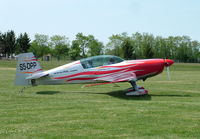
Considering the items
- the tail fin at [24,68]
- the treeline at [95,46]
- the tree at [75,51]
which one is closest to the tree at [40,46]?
the treeline at [95,46]

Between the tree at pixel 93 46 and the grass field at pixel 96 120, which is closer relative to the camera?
the grass field at pixel 96 120

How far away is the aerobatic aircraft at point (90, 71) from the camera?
12.6 metres

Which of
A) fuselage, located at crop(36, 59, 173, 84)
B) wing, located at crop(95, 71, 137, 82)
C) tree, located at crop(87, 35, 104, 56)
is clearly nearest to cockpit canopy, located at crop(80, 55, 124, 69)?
fuselage, located at crop(36, 59, 173, 84)

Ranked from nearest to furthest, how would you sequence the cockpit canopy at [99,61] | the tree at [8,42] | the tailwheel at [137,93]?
the tailwheel at [137,93]
the cockpit canopy at [99,61]
the tree at [8,42]

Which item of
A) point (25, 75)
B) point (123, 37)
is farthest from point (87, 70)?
point (123, 37)

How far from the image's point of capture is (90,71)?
13070 millimetres

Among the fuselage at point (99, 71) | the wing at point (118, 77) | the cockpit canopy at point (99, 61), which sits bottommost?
the wing at point (118, 77)

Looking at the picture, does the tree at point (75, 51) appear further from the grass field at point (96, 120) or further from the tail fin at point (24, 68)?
the grass field at point (96, 120)

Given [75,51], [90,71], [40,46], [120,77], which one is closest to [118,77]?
[120,77]

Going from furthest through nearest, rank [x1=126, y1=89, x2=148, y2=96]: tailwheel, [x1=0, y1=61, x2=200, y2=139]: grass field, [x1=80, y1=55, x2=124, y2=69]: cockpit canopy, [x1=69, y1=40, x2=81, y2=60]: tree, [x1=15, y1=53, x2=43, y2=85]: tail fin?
[x1=69, y1=40, x2=81, y2=60]: tree → [x1=80, y1=55, x2=124, y2=69]: cockpit canopy → [x1=15, y1=53, x2=43, y2=85]: tail fin → [x1=126, y1=89, x2=148, y2=96]: tailwheel → [x1=0, y1=61, x2=200, y2=139]: grass field

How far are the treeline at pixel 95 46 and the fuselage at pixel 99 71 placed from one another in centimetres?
7473

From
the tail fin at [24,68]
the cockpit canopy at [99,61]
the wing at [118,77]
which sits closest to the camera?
the wing at [118,77]

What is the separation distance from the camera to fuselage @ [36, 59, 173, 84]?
505 inches

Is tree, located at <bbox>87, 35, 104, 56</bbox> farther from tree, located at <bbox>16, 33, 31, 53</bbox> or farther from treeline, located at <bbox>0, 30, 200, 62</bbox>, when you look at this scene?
tree, located at <bbox>16, 33, 31, 53</bbox>
